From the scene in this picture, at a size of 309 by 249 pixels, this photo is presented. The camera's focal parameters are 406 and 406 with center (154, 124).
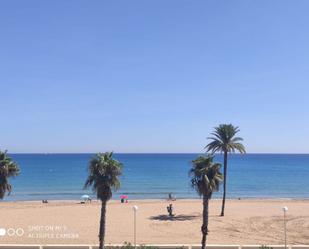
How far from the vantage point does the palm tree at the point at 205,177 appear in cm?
2647

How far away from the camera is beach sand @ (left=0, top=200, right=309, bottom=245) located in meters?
33.6

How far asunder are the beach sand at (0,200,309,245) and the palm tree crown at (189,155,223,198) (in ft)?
25.5

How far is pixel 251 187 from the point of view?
108 metres

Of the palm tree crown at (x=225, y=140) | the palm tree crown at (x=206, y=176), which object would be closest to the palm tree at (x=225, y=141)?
the palm tree crown at (x=225, y=140)

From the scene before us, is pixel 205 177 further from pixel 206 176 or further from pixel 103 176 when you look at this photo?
pixel 103 176

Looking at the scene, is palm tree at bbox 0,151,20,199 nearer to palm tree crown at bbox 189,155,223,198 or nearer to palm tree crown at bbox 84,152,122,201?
palm tree crown at bbox 84,152,122,201

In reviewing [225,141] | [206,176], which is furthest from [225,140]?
[206,176]

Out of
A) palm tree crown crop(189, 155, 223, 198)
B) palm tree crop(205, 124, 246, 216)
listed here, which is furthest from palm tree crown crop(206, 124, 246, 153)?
palm tree crown crop(189, 155, 223, 198)

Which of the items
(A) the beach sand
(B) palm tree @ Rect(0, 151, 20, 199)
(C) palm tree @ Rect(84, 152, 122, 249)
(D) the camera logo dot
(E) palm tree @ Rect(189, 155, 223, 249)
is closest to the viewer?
(C) palm tree @ Rect(84, 152, 122, 249)

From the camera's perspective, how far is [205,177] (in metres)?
26.5

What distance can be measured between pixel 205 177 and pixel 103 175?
662cm

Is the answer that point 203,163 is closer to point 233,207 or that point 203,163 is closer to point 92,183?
point 92,183

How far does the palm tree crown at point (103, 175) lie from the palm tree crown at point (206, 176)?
201 inches

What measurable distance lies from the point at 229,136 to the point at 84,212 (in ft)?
65.1
